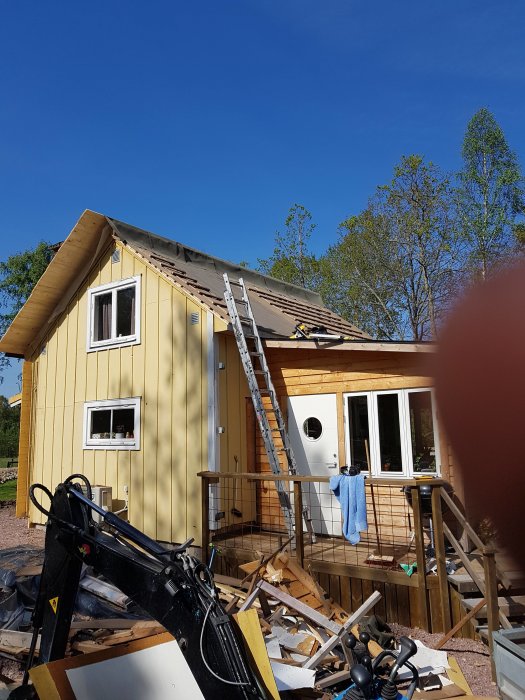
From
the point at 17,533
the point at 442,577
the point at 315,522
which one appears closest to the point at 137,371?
the point at 315,522

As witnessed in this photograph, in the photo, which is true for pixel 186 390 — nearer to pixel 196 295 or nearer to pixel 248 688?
pixel 196 295

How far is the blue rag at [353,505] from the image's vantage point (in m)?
6.73

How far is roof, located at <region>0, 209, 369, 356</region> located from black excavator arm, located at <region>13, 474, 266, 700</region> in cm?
570

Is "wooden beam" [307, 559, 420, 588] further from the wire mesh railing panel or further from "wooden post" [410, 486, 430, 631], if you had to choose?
the wire mesh railing panel

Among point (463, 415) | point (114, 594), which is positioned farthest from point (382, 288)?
point (463, 415)

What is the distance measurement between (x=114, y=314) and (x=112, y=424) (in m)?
2.26

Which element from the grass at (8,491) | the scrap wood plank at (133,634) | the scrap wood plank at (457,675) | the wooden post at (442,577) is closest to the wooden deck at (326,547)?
the wooden post at (442,577)

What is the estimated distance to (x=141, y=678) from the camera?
3701 mm

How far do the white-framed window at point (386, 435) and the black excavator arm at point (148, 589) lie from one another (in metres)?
5.20

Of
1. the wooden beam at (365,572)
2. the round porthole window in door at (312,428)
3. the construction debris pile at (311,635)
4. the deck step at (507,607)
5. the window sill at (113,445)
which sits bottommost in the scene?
the construction debris pile at (311,635)

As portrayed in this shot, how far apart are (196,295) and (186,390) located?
68.0 inches

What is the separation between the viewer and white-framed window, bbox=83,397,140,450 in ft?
33.2

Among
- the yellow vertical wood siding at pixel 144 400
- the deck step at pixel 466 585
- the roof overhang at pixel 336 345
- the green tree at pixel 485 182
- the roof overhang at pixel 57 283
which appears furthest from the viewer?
the roof overhang at pixel 57 283

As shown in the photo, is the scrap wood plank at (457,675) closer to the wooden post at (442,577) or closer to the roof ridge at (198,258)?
the wooden post at (442,577)
